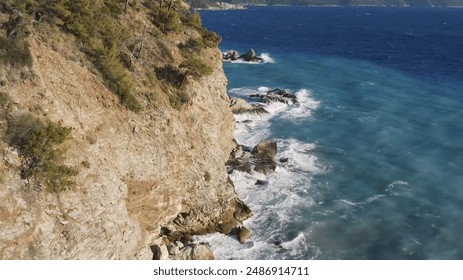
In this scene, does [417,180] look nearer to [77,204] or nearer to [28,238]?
[77,204]

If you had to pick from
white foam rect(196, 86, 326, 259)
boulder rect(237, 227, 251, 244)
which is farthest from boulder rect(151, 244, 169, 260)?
boulder rect(237, 227, 251, 244)

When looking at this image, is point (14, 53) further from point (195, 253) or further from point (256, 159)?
point (256, 159)

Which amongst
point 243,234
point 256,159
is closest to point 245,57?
point 256,159

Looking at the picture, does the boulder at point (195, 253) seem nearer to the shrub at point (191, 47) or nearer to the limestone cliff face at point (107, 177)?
the limestone cliff face at point (107, 177)

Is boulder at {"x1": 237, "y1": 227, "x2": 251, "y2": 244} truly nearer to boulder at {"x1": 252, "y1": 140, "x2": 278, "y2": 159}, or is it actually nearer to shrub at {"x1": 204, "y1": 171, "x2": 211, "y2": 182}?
shrub at {"x1": 204, "y1": 171, "x2": 211, "y2": 182}

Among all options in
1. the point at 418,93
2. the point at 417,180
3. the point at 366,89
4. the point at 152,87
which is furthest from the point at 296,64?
the point at 152,87
